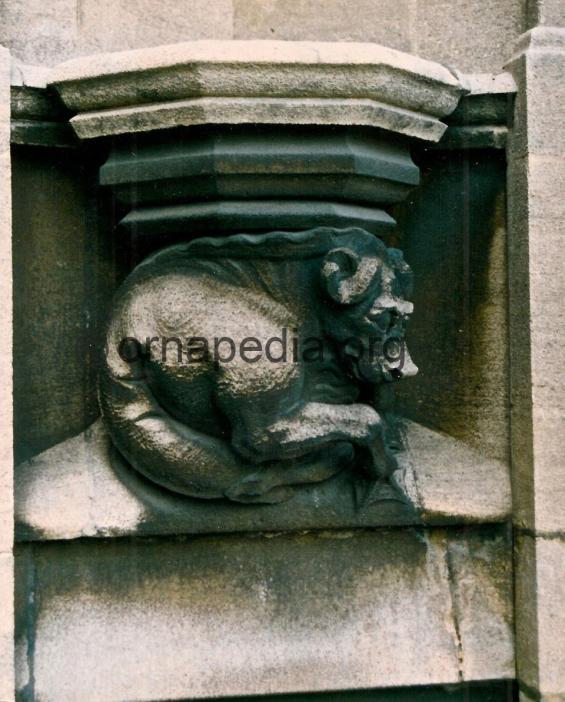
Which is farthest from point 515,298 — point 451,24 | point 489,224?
point 451,24

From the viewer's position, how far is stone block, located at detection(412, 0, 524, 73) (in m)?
2.51

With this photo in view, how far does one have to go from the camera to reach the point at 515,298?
245 centimetres

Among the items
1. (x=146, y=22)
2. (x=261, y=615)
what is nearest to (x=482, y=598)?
(x=261, y=615)

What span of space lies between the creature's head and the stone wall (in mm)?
601

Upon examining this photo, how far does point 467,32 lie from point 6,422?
59.5 inches

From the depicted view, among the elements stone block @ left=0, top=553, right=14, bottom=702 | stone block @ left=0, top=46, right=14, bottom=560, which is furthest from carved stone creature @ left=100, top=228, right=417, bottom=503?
stone block @ left=0, top=553, right=14, bottom=702

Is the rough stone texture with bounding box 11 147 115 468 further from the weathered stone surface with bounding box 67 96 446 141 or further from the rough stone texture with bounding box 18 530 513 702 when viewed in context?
the rough stone texture with bounding box 18 530 513 702

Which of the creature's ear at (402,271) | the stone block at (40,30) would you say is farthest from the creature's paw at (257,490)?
the stone block at (40,30)

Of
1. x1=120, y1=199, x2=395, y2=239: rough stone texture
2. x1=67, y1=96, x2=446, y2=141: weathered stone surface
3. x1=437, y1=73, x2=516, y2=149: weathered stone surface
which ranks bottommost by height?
x1=120, y1=199, x2=395, y2=239: rough stone texture

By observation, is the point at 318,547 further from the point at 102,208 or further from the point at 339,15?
the point at 339,15

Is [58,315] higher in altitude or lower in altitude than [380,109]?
lower

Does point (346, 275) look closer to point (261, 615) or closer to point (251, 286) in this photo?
point (251, 286)

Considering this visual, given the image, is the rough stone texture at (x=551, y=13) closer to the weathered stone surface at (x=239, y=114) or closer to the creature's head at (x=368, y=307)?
the weathered stone surface at (x=239, y=114)

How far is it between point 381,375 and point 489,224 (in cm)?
53
